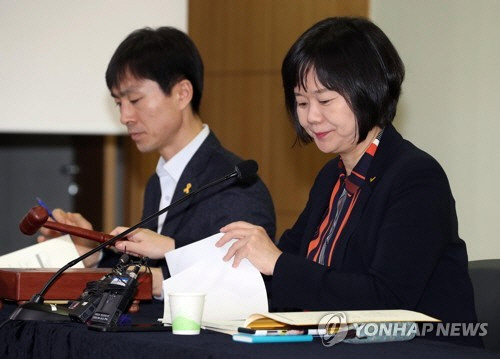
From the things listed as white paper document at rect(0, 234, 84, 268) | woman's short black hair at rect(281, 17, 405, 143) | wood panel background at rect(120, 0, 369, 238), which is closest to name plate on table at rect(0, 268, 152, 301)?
white paper document at rect(0, 234, 84, 268)

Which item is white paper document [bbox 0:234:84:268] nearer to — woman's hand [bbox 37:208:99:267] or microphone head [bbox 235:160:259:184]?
woman's hand [bbox 37:208:99:267]

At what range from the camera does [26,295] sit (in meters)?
2.21

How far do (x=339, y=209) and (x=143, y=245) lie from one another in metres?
0.57

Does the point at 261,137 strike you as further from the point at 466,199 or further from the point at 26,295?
the point at 26,295

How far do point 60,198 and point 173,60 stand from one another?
12.9ft

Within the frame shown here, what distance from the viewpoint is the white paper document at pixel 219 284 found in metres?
1.92

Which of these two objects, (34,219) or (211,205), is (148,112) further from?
(34,219)

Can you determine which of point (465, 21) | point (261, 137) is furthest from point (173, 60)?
point (261, 137)

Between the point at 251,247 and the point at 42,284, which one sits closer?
the point at 251,247

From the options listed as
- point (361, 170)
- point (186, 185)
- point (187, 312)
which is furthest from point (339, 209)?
point (186, 185)

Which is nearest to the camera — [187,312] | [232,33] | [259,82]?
[187,312]

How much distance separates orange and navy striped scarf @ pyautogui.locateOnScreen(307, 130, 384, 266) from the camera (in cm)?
216

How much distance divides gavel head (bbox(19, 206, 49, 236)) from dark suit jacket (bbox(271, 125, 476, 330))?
29.0 inches

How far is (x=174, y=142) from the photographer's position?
3.04 metres
